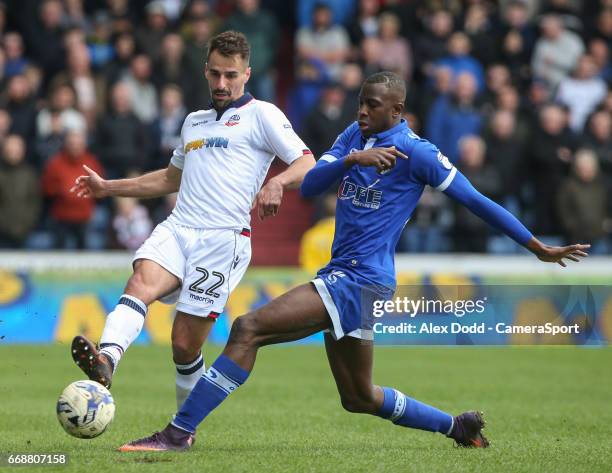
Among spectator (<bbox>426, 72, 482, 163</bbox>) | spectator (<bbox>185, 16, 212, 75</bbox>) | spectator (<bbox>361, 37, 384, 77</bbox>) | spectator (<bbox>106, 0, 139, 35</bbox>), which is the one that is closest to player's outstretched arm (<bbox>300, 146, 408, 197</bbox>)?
spectator (<bbox>426, 72, 482, 163</bbox>)

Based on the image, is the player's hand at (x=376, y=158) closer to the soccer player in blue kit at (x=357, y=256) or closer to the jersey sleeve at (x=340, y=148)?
the soccer player in blue kit at (x=357, y=256)

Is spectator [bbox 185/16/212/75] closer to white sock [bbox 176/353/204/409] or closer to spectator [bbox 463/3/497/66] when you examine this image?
spectator [bbox 463/3/497/66]

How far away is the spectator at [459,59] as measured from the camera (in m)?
19.5

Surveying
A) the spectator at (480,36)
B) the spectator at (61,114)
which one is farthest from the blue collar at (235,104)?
the spectator at (480,36)

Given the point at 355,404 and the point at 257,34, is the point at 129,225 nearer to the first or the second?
the point at 257,34

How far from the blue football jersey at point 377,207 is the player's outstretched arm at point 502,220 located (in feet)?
0.70

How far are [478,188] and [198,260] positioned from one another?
1008 cm

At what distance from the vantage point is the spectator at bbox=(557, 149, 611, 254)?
59.6 feet

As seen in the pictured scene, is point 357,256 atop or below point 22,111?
atop

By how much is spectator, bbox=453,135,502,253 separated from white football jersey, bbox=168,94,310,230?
9668 millimetres

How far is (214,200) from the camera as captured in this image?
8.52 metres

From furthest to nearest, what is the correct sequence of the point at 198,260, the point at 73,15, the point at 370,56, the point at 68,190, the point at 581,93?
the point at 73,15 < the point at 581,93 < the point at 370,56 < the point at 68,190 < the point at 198,260

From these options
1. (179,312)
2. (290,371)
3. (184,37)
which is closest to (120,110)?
(184,37)

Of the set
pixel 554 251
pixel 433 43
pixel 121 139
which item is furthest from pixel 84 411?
pixel 433 43
